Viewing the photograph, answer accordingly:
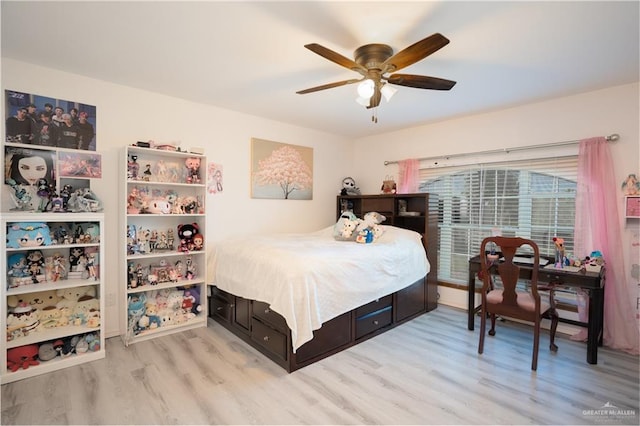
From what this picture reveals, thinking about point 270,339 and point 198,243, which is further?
point 198,243

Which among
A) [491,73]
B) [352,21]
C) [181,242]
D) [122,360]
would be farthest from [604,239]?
[122,360]

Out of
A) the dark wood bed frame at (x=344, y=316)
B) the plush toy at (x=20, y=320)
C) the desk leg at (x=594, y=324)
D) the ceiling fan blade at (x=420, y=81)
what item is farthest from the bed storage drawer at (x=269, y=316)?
the desk leg at (x=594, y=324)

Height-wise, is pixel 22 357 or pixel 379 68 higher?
pixel 379 68

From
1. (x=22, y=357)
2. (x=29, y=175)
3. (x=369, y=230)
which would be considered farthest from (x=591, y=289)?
(x=29, y=175)

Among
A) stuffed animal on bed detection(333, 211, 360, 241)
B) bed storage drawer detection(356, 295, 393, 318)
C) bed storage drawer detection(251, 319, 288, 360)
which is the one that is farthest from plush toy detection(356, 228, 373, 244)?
bed storage drawer detection(251, 319, 288, 360)

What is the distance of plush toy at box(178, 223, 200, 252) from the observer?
318 centimetres

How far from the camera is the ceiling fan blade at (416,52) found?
159 cm

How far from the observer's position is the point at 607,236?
2.83 meters

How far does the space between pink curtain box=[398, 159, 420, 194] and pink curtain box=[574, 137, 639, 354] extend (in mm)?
1757

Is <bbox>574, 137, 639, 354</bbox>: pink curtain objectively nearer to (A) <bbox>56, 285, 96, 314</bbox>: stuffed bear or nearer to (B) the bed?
(B) the bed

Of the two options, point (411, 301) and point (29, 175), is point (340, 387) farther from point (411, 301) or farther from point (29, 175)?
point (29, 175)

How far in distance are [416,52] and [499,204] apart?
2.57m

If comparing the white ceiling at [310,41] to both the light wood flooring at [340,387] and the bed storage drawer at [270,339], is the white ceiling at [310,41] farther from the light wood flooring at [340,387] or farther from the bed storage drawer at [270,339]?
the light wood flooring at [340,387]

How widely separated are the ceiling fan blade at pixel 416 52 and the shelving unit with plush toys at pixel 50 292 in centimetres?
252
